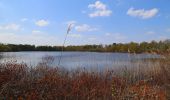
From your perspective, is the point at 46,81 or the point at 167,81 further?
the point at 167,81

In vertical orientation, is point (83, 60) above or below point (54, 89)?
below

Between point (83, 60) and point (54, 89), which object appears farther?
point (83, 60)

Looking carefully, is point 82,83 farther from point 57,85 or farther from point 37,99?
point 37,99

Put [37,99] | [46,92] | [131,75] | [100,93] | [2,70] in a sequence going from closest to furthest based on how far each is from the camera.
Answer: [37,99], [46,92], [100,93], [2,70], [131,75]

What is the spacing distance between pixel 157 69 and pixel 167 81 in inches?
107

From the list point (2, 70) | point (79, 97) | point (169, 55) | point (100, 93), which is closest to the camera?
point (79, 97)

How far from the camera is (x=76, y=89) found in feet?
22.4

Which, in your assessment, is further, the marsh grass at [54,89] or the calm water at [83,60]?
the calm water at [83,60]

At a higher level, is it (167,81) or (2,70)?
(2,70)

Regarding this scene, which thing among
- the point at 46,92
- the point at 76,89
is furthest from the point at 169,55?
the point at 46,92

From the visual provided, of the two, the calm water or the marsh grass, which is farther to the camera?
the calm water

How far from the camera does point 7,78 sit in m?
6.71

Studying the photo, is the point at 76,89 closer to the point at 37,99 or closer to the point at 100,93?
the point at 100,93

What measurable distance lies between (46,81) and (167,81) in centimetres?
491
